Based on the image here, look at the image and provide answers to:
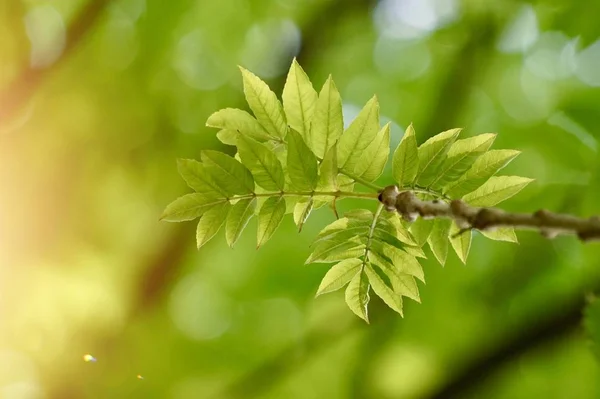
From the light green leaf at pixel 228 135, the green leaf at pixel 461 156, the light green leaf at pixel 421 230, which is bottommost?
the light green leaf at pixel 421 230

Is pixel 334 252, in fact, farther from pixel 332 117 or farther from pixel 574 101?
pixel 574 101

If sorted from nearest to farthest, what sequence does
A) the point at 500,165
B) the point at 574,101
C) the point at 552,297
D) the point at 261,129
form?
the point at 500,165 → the point at 261,129 → the point at 574,101 → the point at 552,297

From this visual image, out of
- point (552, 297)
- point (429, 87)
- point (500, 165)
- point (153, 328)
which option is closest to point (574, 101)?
point (429, 87)

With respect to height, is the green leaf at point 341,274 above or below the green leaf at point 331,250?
below

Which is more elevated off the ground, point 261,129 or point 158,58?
point 158,58

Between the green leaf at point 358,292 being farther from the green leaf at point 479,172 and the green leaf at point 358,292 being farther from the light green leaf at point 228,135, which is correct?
the light green leaf at point 228,135

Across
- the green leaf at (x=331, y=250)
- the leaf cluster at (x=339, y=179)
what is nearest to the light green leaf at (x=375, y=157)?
the leaf cluster at (x=339, y=179)

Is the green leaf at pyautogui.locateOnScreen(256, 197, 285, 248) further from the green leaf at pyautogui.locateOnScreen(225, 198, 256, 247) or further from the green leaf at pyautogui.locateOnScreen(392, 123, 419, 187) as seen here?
the green leaf at pyautogui.locateOnScreen(392, 123, 419, 187)
